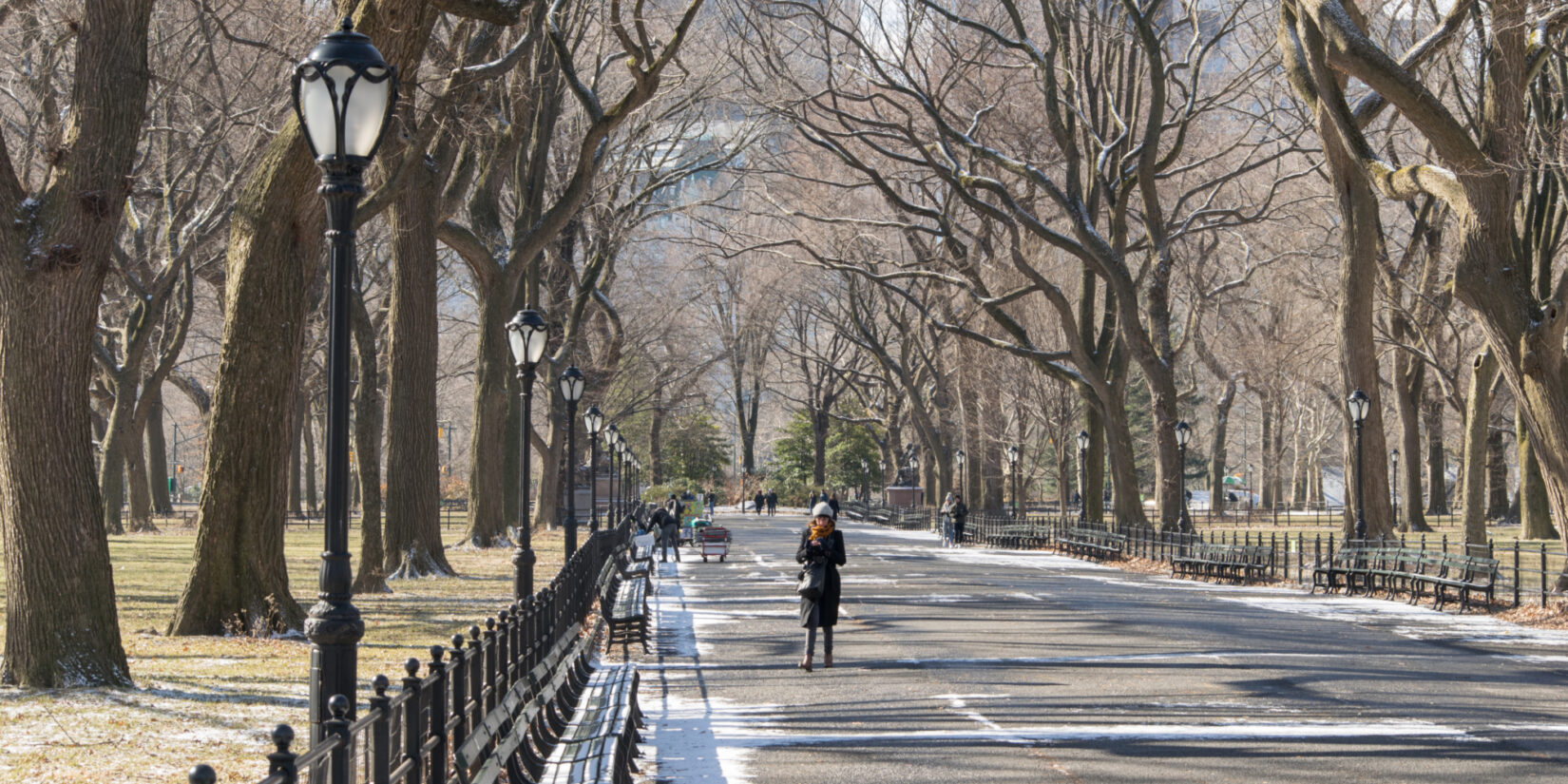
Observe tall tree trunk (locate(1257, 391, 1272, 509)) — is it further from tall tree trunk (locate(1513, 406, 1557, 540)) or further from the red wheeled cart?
the red wheeled cart

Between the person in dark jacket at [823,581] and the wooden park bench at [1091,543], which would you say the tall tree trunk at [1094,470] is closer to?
the wooden park bench at [1091,543]

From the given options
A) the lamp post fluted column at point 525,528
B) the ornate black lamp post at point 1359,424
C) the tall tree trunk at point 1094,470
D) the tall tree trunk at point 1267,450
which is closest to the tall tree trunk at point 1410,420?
the tall tree trunk at point 1094,470

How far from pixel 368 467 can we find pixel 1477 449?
26.1 meters

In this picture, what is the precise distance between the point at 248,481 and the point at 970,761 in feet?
29.1

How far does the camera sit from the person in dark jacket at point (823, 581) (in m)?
14.1

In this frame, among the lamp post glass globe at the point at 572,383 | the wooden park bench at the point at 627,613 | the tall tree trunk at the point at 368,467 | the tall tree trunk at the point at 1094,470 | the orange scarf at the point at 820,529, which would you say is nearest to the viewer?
the orange scarf at the point at 820,529

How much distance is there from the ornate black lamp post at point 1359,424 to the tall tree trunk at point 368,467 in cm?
1669

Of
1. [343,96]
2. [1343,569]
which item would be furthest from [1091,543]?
[343,96]

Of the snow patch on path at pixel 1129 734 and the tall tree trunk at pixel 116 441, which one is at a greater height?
the tall tree trunk at pixel 116 441

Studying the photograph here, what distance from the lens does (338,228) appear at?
718 centimetres

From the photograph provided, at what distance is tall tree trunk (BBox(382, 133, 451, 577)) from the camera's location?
938 inches

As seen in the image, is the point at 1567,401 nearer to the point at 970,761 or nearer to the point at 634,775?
the point at 970,761

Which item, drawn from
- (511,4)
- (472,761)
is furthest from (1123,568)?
(472,761)

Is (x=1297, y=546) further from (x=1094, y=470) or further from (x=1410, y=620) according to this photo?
(x=1094, y=470)
